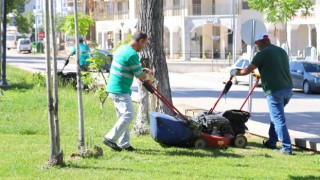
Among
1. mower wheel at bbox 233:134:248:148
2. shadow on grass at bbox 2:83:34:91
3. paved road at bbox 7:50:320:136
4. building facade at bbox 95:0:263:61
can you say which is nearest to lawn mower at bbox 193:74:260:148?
mower wheel at bbox 233:134:248:148

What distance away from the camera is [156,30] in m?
12.5

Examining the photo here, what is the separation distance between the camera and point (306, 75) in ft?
98.6

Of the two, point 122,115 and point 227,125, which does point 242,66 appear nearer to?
point 227,125

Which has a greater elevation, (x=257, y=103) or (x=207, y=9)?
(x=207, y=9)

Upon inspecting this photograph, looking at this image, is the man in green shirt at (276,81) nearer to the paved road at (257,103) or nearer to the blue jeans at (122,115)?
the blue jeans at (122,115)

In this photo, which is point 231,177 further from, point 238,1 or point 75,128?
point 238,1

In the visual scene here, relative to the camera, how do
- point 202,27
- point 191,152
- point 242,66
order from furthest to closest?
point 202,27 < point 242,66 < point 191,152

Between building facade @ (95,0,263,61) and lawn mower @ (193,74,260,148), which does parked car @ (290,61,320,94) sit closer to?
lawn mower @ (193,74,260,148)

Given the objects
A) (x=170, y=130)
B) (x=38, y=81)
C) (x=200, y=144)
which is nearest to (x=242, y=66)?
(x=38, y=81)

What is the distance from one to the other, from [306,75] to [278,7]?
964cm

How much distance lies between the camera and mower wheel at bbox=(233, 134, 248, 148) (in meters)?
11.3

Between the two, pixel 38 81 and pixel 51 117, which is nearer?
pixel 51 117

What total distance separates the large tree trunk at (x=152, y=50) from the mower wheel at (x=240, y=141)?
1867 mm

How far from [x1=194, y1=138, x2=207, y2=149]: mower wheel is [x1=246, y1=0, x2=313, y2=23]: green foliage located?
27.5m
